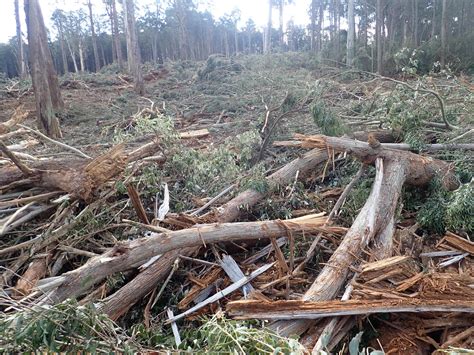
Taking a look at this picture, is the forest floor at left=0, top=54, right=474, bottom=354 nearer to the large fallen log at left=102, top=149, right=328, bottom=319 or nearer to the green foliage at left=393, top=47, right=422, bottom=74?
the large fallen log at left=102, top=149, right=328, bottom=319

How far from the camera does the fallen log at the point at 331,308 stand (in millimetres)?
2348

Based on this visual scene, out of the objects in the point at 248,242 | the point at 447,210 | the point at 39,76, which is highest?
the point at 39,76

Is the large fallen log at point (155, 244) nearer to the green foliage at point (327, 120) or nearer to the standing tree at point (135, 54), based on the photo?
the green foliage at point (327, 120)

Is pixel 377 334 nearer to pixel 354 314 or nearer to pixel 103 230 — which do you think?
pixel 354 314

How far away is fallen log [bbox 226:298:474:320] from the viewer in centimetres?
235

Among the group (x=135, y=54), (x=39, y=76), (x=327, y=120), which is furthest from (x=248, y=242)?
(x=135, y=54)

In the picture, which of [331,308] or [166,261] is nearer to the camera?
[331,308]

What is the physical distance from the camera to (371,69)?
14.7m

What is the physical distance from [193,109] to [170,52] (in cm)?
3004

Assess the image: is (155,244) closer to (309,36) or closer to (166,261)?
(166,261)

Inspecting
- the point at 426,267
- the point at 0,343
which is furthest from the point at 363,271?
the point at 0,343

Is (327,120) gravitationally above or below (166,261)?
above

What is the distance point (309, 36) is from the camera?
107 ft

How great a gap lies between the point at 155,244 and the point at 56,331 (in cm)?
109
